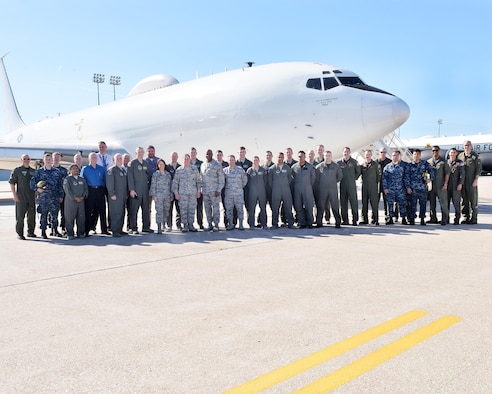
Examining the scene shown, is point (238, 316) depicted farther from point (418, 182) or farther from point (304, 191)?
point (418, 182)

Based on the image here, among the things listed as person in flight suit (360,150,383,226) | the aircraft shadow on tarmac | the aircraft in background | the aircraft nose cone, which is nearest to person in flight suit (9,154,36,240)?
the aircraft shadow on tarmac

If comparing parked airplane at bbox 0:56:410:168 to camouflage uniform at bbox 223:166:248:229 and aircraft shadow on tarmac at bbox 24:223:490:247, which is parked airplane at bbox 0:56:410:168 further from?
camouflage uniform at bbox 223:166:248:229

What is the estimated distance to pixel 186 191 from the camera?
9039 mm

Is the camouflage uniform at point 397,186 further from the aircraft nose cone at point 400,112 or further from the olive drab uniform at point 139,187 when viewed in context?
the olive drab uniform at point 139,187

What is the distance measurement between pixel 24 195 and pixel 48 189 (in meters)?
0.49

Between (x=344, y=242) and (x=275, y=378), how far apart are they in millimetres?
4947

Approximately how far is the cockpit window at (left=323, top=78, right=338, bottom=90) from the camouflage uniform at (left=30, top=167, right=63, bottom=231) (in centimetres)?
716

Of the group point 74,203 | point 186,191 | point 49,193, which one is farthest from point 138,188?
point 49,193

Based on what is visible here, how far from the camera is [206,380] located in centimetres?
264

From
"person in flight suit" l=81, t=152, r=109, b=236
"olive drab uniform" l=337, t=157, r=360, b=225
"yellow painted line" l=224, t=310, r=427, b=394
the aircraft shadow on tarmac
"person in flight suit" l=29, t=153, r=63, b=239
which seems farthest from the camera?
"olive drab uniform" l=337, t=157, r=360, b=225

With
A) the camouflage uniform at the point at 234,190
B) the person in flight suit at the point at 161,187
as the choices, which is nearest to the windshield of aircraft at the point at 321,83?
the camouflage uniform at the point at 234,190

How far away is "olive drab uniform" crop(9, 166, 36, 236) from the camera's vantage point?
8438mm

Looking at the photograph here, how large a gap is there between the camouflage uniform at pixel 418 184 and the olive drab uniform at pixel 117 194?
601 centimetres

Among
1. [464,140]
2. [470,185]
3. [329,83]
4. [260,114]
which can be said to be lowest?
[470,185]
